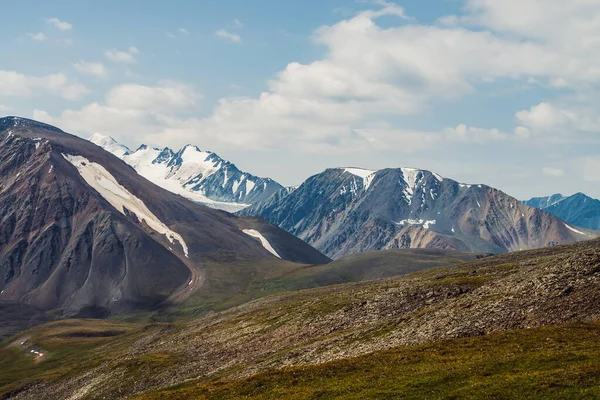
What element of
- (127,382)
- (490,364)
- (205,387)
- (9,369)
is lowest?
(9,369)

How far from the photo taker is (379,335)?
7900cm

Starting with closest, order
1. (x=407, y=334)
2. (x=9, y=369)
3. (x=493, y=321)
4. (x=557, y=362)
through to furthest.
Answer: (x=557, y=362) < (x=493, y=321) < (x=407, y=334) < (x=9, y=369)

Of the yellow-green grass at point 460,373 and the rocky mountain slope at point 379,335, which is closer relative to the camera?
the yellow-green grass at point 460,373

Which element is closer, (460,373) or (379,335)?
(460,373)

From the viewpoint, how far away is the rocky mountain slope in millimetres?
57938

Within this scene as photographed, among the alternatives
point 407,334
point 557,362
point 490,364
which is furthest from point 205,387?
point 557,362

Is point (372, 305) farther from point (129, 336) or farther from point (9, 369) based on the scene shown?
point (9, 369)

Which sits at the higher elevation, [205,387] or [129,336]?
[205,387]

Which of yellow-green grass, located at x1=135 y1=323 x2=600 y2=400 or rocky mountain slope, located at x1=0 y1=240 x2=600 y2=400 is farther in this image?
rocky mountain slope, located at x1=0 y1=240 x2=600 y2=400

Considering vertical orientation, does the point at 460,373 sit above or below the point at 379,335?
above

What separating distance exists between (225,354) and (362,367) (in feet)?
158

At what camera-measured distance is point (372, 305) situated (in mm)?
99812

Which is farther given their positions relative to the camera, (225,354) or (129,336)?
Answer: (129,336)

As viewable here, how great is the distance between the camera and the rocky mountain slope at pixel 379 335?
5794 cm
